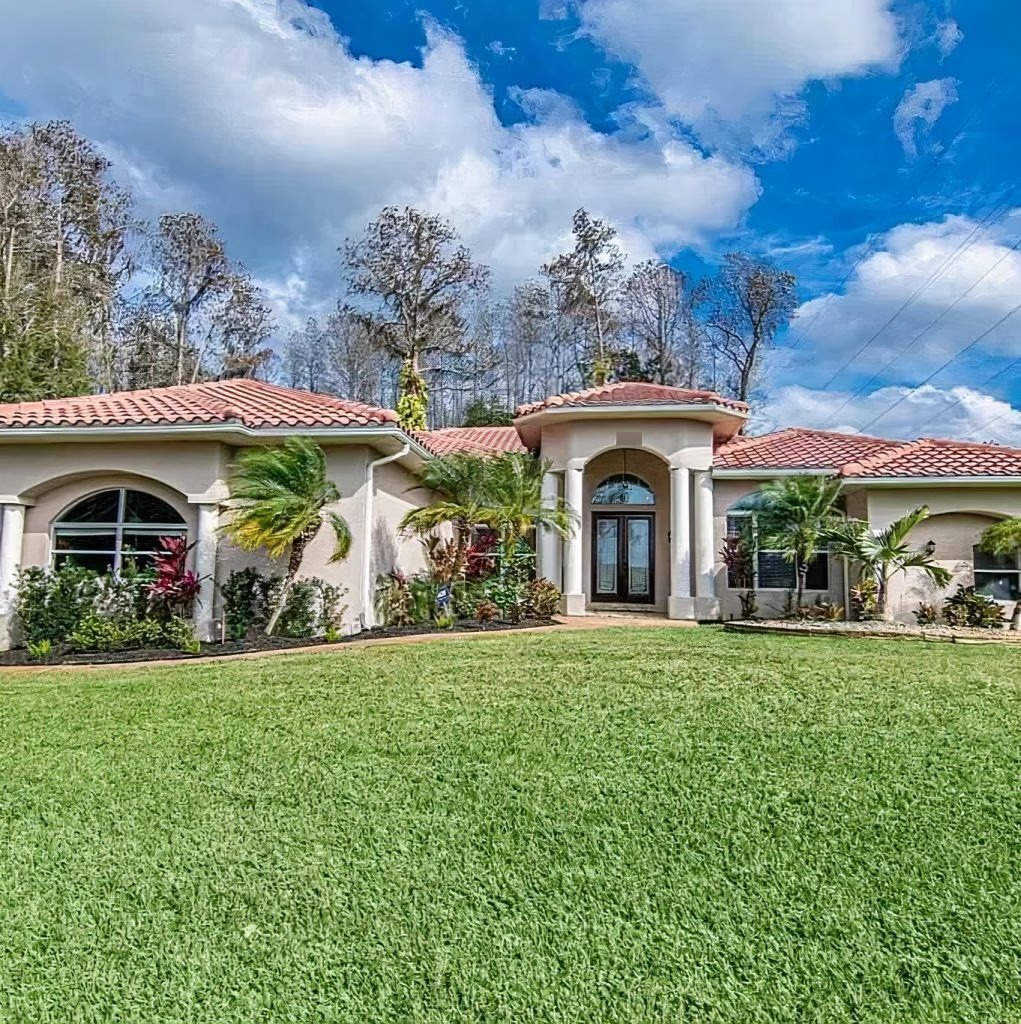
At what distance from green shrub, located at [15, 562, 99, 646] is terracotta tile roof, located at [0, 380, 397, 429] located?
9.76 feet

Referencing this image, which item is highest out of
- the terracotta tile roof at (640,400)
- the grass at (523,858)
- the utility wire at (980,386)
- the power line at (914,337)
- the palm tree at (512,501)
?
the power line at (914,337)

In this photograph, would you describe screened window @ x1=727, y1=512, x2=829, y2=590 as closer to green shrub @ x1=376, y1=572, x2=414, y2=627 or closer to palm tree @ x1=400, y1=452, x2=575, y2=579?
palm tree @ x1=400, y1=452, x2=575, y2=579

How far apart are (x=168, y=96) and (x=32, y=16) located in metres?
5.07

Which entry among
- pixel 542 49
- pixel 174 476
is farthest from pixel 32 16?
pixel 542 49

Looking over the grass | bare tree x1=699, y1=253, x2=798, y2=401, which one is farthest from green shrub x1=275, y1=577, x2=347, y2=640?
bare tree x1=699, y1=253, x2=798, y2=401

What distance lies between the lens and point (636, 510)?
2162 cm

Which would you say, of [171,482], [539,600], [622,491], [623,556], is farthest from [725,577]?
[171,482]

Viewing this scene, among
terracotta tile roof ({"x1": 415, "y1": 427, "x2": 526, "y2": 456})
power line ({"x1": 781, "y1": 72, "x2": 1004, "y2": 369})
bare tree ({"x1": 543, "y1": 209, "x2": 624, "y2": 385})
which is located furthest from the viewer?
bare tree ({"x1": 543, "y1": 209, "x2": 624, "y2": 385})

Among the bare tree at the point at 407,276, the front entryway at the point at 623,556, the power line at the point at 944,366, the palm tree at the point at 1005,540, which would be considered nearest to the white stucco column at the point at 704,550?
the front entryway at the point at 623,556

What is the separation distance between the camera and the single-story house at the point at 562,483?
14.5 m

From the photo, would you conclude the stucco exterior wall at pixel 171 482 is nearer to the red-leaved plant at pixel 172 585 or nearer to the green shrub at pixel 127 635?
the red-leaved plant at pixel 172 585

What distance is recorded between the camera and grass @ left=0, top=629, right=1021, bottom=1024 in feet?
12.5

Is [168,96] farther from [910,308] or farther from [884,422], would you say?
[884,422]

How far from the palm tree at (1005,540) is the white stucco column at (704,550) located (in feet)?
20.2
